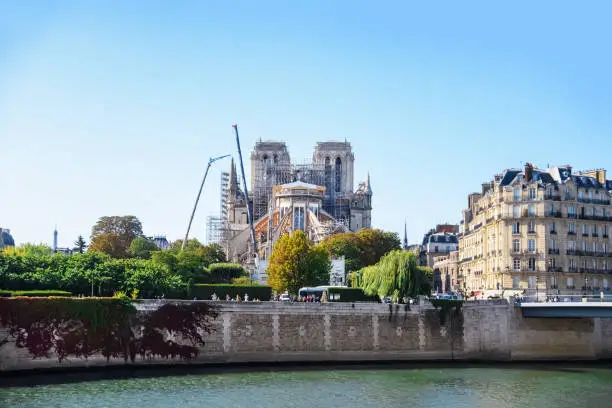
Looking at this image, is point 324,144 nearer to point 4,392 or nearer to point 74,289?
point 74,289

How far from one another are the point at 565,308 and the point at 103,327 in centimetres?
2886

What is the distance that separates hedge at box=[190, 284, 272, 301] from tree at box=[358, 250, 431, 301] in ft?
28.6

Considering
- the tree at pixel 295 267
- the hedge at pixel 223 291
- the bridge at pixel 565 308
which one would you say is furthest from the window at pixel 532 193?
the hedge at pixel 223 291

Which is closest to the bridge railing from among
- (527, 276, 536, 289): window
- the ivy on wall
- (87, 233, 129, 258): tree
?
(527, 276, 536, 289): window

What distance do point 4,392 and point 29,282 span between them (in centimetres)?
1640

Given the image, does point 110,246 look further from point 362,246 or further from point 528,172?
point 528,172

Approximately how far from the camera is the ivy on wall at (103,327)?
166ft

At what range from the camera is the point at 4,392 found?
1686 inches

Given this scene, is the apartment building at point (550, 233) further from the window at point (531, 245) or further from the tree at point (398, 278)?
the tree at point (398, 278)

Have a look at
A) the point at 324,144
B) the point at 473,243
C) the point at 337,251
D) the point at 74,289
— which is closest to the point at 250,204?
the point at 324,144

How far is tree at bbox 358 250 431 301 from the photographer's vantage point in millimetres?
60406

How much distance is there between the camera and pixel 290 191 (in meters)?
137

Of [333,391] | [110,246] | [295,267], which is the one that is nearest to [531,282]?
[295,267]

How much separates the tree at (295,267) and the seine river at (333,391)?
970 inches
